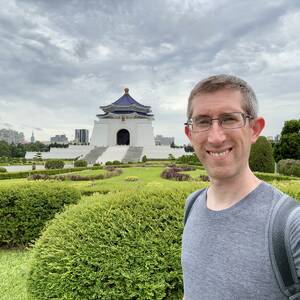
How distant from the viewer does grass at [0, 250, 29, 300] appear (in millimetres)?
4707

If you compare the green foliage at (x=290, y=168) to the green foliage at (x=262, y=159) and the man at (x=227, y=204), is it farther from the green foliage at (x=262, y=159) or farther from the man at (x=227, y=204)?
the man at (x=227, y=204)

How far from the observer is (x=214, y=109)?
1.41 meters

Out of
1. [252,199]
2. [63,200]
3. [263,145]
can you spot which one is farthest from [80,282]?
[263,145]

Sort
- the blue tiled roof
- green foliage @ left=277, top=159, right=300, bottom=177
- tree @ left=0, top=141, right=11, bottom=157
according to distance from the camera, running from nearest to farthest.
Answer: green foliage @ left=277, top=159, right=300, bottom=177, tree @ left=0, top=141, right=11, bottom=157, the blue tiled roof

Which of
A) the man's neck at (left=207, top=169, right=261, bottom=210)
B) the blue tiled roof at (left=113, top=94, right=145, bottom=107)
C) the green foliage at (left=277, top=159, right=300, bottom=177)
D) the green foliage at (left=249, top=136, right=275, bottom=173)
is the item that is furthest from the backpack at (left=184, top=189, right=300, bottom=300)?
the blue tiled roof at (left=113, top=94, right=145, bottom=107)

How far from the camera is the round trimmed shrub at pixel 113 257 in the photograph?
10.4ft

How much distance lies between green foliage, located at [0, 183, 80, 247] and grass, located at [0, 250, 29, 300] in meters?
0.41

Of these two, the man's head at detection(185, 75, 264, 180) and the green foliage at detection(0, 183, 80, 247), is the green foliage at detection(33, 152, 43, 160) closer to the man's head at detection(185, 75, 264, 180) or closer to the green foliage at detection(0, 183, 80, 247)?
the green foliage at detection(0, 183, 80, 247)

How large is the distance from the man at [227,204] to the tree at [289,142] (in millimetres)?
29137

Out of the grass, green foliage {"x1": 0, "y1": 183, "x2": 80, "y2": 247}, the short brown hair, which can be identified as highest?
the short brown hair

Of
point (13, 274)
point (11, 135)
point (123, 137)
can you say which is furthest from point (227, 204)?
point (11, 135)

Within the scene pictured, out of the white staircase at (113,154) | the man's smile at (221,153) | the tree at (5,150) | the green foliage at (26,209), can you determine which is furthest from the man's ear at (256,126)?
the tree at (5,150)

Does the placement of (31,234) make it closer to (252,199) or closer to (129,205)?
(129,205)

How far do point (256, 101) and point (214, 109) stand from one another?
0.69 feet
